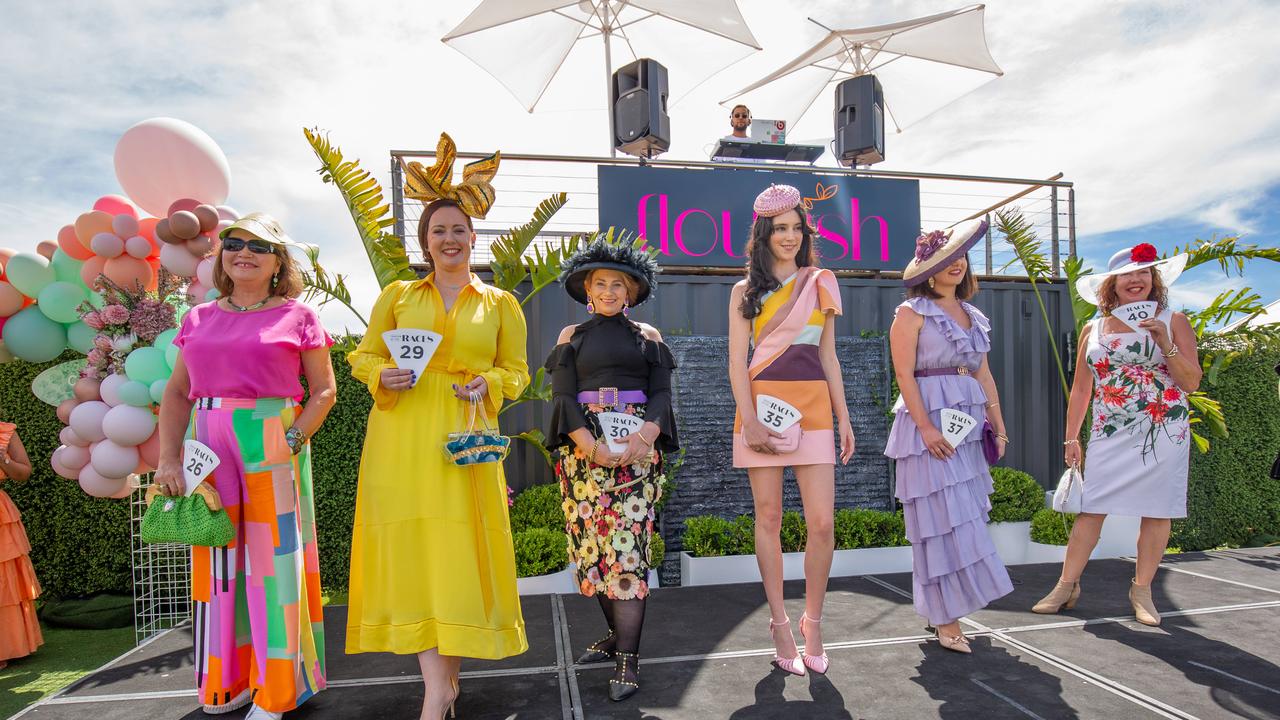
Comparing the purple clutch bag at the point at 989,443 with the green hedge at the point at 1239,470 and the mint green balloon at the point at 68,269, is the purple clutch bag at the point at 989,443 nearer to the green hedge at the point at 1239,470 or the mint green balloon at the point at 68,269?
the green hedge at the point at 1239,470

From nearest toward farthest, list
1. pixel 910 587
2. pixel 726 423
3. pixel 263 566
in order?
pixel 263 566 < pixel 910 587 < pixel 726 423

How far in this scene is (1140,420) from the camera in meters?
3.66

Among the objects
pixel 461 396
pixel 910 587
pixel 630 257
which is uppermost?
pixel 630 257

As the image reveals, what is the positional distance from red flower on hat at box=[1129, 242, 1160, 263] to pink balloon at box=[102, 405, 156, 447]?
18.2 feet

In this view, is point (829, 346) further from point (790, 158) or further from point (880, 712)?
point (790, 158)

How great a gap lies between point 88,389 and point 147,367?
56cm

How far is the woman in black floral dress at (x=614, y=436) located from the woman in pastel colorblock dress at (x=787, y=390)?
1.19 ft

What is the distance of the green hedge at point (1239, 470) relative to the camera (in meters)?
5.99

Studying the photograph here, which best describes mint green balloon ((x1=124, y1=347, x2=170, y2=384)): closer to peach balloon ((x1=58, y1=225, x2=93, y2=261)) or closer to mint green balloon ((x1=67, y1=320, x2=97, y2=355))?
mint green balloon ((x1=67, y1=320, x2=97, y2=355))

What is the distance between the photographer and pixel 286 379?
2.65m

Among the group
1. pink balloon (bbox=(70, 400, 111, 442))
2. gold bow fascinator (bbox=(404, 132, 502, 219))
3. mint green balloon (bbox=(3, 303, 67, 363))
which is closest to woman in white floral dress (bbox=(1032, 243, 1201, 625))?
gold bow fascinator (bbox=(404, 132, 502, 219))

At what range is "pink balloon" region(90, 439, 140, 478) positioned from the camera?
4.11 metres

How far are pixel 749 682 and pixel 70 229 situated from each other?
489 cm

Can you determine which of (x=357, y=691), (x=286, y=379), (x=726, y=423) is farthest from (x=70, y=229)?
(x=726, y=423)
